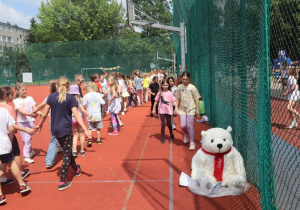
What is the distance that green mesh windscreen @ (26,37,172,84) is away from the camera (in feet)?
104

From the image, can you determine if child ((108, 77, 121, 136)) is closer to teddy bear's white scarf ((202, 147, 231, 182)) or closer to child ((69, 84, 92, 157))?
child ((69, 84, 92, 157))

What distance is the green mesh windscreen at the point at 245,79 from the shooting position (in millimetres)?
2972

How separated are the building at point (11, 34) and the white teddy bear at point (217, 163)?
75538mm

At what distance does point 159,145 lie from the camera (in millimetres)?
6770

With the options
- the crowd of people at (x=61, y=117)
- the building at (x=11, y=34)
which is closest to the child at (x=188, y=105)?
the crowd of people at (x=61, y=117)

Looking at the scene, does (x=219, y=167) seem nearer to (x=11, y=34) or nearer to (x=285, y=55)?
(x=285, y=55)

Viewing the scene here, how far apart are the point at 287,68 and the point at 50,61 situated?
33.9 m

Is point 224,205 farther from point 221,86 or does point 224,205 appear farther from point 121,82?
point 121,82

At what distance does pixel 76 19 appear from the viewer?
44406mm

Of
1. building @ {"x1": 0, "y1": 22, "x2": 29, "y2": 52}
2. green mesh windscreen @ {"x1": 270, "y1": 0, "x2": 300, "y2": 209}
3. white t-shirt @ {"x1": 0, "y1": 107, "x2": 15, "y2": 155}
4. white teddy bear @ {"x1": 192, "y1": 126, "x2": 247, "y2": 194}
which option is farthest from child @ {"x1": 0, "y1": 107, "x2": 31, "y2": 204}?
building @ {"x1": 0, "y1": 22, "x2": 29, "y2": 52}

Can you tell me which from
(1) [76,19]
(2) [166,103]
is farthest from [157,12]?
(2) [166,103]

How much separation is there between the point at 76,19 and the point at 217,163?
146ft

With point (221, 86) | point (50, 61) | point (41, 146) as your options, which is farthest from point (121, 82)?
point (50, 61)

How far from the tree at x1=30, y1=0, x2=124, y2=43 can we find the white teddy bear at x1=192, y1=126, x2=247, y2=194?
A: 42.2 metres
